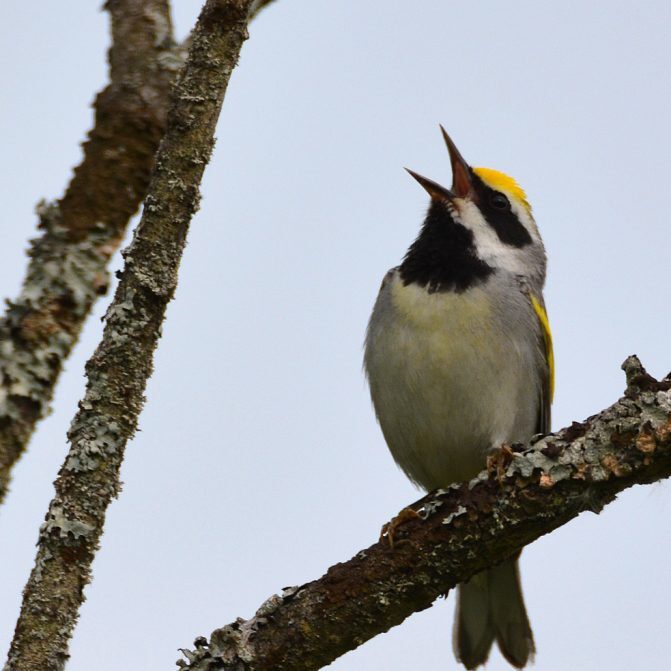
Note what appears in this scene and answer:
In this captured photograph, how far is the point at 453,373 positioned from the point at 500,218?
5.31ft

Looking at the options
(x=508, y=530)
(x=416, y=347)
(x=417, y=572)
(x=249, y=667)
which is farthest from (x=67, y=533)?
(x=416, y=347)

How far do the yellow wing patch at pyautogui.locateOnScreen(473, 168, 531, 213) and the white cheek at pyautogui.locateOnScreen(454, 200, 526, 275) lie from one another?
0.78 feet

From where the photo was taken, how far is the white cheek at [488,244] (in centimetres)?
654

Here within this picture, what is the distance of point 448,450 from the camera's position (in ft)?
20.1

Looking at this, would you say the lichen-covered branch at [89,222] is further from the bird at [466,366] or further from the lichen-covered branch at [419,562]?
the bird at [466,366]

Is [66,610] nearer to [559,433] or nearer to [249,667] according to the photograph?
[249,667]

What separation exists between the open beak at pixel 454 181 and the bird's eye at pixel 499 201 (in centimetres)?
16

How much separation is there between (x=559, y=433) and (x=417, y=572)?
74cm

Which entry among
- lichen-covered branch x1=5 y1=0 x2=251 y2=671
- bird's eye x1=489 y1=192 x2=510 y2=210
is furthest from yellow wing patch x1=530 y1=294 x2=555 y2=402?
lichen-covered branch x1=5 y1=0 x2=251 y2=671

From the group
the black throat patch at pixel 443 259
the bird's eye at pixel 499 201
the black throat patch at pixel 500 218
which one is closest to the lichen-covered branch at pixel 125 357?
the black throat patch at pixel 443 259

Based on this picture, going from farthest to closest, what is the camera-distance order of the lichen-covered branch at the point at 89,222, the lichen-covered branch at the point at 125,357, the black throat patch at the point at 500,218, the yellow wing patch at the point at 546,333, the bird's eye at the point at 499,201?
the bird's eye at the point at 499,201 < the black throat patch at the point at 500,218 < the yellow wing patch at the point at 546,333 < the lichen-covered branch at the point at 89,222 < the lichen-covered branch at the point at 125,357

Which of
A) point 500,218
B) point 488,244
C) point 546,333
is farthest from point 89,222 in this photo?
point 500,218

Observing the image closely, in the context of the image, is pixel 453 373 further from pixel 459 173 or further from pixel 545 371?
pixel 459 173

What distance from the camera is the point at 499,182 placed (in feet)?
23.5
